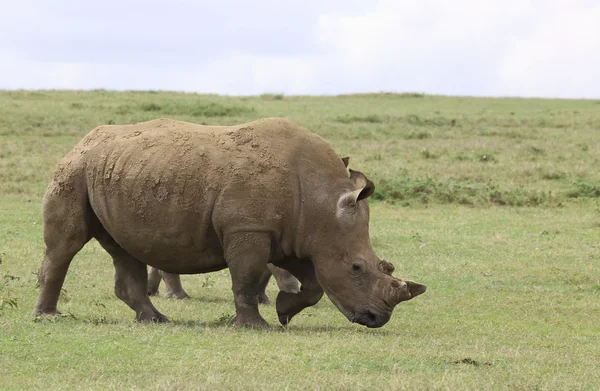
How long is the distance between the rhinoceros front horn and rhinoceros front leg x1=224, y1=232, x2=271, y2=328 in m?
1.28

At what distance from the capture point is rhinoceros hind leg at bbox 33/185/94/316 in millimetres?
11094

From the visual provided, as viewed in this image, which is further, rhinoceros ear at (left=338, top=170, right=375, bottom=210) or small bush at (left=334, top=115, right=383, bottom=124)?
small bush at (left=334, top=115, right=383, bottom=124)

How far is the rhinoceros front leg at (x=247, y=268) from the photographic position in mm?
10320

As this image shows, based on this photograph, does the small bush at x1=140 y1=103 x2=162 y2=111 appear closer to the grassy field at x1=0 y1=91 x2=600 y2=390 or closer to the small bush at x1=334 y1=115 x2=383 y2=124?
the grassy field at x1=0 y1=91 x2=600 y2=390

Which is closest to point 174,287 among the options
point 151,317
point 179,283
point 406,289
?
point 179,283

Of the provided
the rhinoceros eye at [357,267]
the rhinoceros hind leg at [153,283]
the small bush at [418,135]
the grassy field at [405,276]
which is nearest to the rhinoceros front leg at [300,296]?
the grassy field at [405,276]

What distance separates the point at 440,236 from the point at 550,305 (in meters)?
5.29

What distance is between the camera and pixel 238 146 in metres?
10.6

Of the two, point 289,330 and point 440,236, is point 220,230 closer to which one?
point 289,330

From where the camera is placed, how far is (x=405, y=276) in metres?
14.9

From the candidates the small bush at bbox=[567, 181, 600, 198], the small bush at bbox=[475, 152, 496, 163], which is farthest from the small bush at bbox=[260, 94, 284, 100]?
the small bush at bbox=[567, 181, 600, 198]

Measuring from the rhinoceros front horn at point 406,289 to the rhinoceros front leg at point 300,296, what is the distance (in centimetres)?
99

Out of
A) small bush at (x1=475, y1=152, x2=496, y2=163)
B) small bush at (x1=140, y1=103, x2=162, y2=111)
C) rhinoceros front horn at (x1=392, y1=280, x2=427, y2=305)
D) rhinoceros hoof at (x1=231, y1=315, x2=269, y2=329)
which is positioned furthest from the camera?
small bush at (x1=140, y1=103, x2=162, y2=111)

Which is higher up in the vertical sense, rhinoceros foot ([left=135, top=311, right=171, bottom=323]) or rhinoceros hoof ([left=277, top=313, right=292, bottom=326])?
rhinoceros hoof ([left=277, top=313, right=292, bottom=326])
